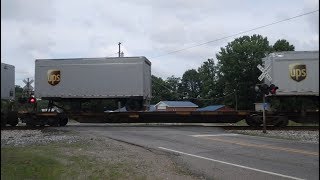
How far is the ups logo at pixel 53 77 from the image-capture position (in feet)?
93.7

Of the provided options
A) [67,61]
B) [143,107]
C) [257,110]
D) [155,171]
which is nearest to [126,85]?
[143,107]

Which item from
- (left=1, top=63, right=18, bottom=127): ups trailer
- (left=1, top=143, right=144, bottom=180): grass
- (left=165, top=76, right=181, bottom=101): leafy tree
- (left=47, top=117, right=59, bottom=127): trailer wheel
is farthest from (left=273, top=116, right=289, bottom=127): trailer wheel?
(left=165, top=76, right=181, bottom=101): leafy tree

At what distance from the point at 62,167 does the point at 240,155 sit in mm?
5754

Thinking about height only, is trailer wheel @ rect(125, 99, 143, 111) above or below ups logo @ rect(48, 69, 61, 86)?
below

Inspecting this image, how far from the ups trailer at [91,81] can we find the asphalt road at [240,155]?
8.16 m

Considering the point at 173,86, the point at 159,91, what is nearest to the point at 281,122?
the point at 159,91

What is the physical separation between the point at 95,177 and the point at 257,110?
1674 cm

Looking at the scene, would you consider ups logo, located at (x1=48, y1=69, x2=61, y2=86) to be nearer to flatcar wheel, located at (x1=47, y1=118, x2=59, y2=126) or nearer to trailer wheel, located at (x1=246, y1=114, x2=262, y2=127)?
flatcar wheel, located at (x1=47, y1=118, x2=59, y2=126)

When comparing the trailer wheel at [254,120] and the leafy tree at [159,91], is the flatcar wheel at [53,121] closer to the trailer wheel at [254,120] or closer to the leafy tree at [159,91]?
the trailer wheel at [254,120]

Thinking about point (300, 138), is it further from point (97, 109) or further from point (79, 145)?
point (97, 109)

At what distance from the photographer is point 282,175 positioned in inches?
405

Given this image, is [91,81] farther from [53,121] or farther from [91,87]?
[53,121]

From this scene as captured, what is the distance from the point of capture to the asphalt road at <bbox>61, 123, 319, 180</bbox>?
34.8 feet

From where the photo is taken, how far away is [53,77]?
28672 millimetres
